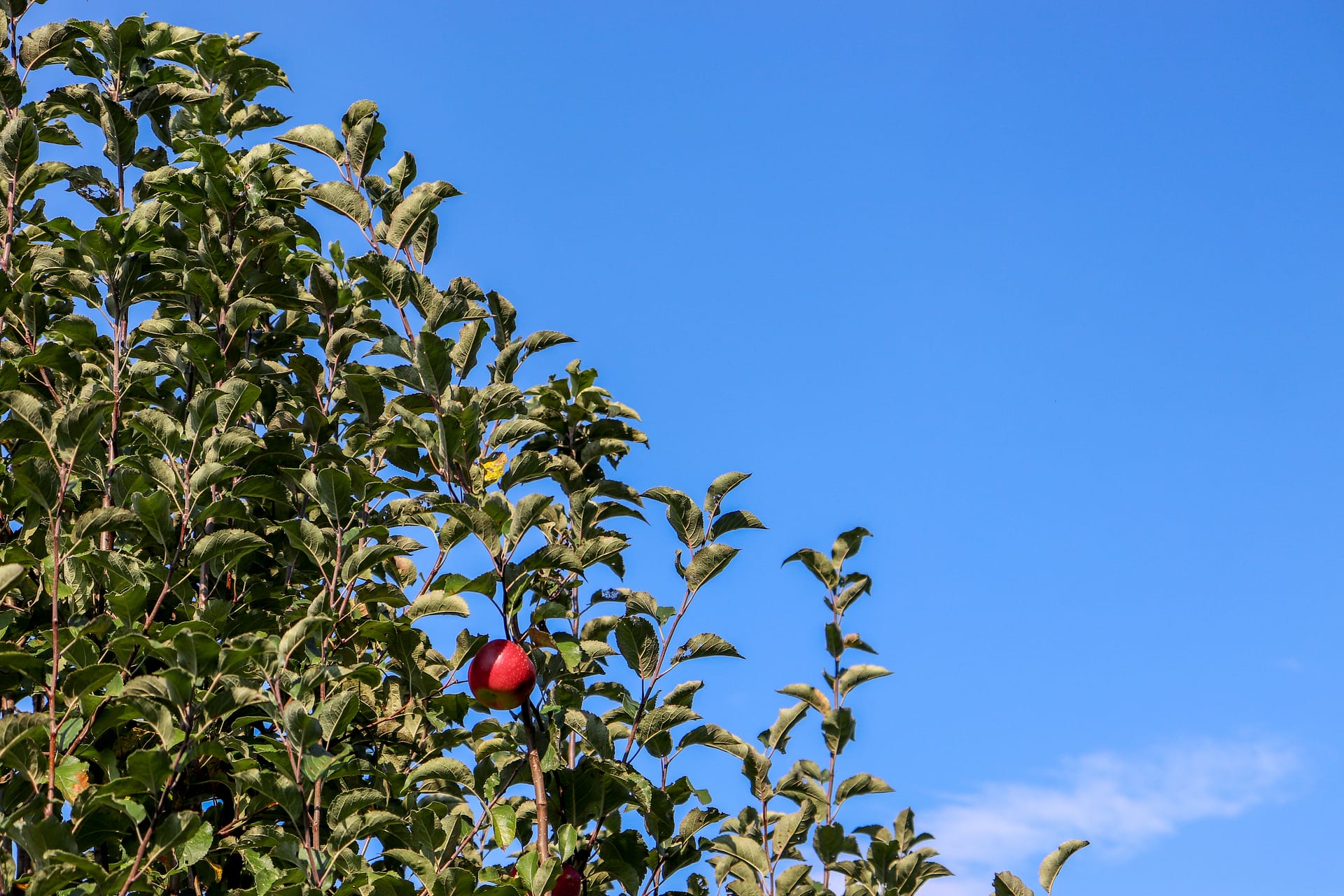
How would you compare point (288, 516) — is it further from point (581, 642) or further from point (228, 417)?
point (581, 642)

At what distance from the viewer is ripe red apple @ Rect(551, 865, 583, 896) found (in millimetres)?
3129

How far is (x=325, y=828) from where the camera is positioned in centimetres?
359

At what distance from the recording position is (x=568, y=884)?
3.14m

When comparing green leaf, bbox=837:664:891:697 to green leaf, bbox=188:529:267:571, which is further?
green leaf, bbox=837:664:891:697

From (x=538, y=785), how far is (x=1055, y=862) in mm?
1414

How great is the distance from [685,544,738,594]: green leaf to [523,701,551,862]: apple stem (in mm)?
611

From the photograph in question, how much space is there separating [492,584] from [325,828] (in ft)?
3.68

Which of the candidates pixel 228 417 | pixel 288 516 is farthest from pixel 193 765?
pixel 228 417

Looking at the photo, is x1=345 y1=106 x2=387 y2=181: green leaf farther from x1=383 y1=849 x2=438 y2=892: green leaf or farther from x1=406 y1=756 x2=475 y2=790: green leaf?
x1=383 y1=849 x2=438 y2=892: green leaf

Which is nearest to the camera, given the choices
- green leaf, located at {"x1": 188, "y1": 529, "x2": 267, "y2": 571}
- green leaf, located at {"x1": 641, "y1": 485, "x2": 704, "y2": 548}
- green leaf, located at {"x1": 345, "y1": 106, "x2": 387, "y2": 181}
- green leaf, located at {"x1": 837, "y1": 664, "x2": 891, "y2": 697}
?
green leaf, located at {"x1": 188, "y1": 529, "x2": 267, "y2": 571}

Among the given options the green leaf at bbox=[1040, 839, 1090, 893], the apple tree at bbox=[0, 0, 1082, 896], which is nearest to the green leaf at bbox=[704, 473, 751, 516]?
the apple tree at bbox=[0, 0, 1082, 896]

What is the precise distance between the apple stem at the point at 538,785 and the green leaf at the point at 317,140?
198 centimetres

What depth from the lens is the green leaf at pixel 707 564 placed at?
3.42 metres

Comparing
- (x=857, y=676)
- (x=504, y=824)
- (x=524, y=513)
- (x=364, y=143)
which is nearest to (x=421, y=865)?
(x=504, y=824)
